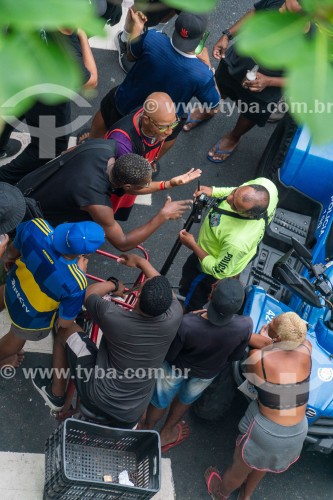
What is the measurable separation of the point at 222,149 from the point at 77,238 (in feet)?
10.9

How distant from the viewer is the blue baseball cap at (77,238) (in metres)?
3.91

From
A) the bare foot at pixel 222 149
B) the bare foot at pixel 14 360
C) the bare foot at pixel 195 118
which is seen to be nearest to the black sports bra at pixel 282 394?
the bare foot at pixel 14 360

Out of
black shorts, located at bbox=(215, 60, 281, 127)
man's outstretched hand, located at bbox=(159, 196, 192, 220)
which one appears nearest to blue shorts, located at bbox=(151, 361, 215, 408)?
man's outstretched hand, located at bbox=(159, 196, 192, 220)

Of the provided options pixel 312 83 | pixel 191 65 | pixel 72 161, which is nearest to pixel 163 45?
pixel 191 65

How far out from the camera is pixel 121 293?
4660 millimetres

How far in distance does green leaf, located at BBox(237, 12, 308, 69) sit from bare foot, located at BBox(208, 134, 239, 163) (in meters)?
5.98

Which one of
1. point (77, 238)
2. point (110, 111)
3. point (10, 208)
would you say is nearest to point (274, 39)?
point (77, 238)

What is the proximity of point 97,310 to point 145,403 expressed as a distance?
72 centimetres

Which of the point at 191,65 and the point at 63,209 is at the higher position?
the point at 191,65

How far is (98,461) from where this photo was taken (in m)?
4.43

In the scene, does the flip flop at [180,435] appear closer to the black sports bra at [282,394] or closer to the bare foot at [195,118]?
the black sports bra at [282,394]

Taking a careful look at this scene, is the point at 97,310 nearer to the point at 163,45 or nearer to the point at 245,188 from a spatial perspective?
the point at 245,188

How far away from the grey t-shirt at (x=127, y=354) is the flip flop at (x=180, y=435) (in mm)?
821

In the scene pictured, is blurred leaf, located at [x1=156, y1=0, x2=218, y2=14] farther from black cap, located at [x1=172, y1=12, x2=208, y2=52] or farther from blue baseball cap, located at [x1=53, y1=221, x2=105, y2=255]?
black cap, located at [x1=172, y1=12, x2=208, y2=52]
